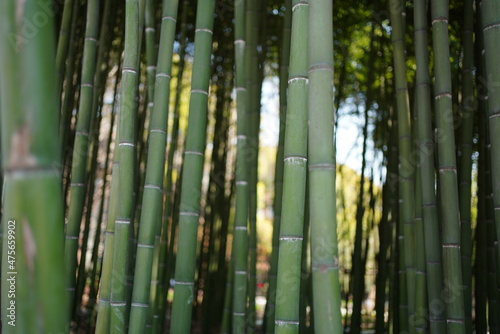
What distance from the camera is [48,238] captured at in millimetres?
887

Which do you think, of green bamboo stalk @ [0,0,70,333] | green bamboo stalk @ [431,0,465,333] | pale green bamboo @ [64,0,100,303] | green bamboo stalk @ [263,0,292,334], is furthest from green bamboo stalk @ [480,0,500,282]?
pale green bamboo @ [64,0,100,303]

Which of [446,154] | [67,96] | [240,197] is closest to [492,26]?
[446,154]

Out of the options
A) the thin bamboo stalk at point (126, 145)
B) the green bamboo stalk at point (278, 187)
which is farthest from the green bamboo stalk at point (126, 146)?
the green bamboo stalk at point (278, 187)

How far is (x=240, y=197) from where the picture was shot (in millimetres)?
1965

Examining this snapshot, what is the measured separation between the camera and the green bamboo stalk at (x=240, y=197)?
6.35 feet

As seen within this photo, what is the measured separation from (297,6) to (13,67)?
30.0 inches

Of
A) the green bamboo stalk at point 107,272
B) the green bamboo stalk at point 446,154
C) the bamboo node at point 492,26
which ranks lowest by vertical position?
the green bamboo stalk at point 107,272

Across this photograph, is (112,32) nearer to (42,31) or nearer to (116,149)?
(116,149)

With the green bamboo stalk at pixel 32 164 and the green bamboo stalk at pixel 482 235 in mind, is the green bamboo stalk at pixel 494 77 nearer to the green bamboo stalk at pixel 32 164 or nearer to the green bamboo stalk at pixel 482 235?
the green bamboo stalk at pixel 482 235

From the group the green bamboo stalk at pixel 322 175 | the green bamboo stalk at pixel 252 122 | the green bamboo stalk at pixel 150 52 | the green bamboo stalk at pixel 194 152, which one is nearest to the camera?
Result: the green bamboo stalk at pixel 322 175

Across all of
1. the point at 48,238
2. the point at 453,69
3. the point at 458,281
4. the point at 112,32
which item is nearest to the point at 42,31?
the point at 48,238

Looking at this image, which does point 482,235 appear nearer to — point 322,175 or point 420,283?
point 420,283

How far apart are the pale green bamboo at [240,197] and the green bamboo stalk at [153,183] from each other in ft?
0.97

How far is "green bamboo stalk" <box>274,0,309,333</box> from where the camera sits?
4.40ft
